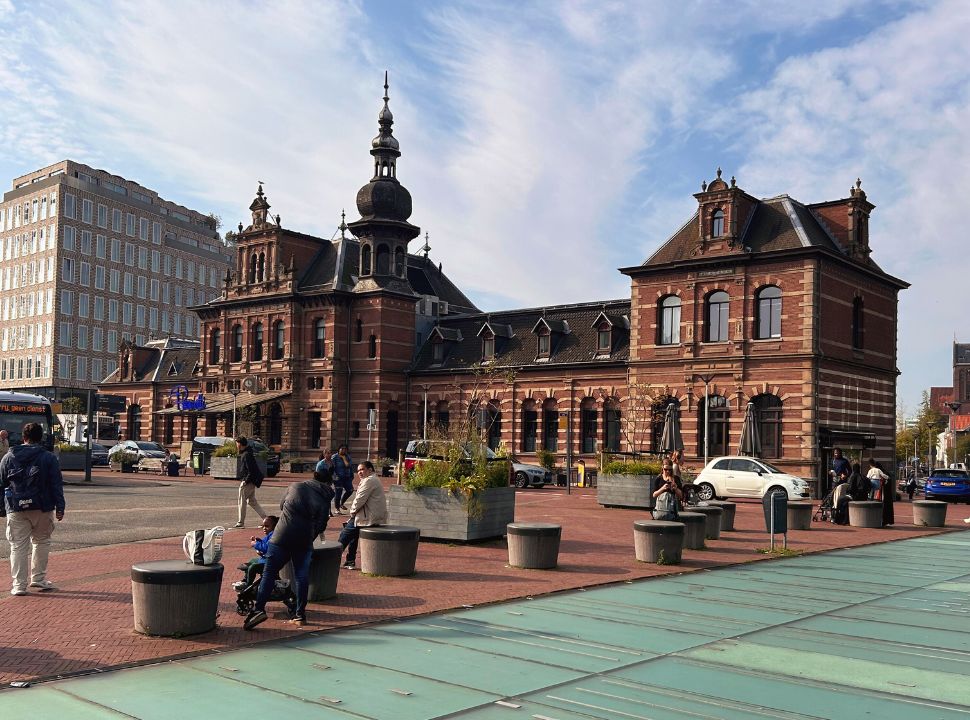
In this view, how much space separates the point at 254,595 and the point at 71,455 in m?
34.7

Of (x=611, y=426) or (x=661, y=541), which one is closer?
(x=661, y=541)

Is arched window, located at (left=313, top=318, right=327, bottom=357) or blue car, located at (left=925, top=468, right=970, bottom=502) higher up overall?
arched window, located at (left=313, top=318, right=327, bottom=357)

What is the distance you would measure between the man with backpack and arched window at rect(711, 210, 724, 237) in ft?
113

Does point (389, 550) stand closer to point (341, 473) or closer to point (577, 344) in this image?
point (341, 473)

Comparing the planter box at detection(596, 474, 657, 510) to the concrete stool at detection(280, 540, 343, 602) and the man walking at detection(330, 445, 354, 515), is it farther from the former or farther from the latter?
the concrete stool at detection(280, 540, 343, 602)

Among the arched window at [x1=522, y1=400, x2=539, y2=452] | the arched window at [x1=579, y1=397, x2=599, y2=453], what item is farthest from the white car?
the arched window at [x1=522, y1=400, x2=539, y2=452]

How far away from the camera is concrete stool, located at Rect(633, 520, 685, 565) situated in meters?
16.1

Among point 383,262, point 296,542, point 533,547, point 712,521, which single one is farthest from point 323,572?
point 383,262

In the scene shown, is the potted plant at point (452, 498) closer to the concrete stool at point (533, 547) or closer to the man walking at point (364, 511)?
the concrete stool at point (533, 547)

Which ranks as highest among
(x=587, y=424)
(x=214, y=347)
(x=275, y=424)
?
(x=214, y=347)

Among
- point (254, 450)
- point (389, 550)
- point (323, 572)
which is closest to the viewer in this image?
point (323, 572)

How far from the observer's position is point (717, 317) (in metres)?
42.3

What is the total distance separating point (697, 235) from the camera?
43.5 m

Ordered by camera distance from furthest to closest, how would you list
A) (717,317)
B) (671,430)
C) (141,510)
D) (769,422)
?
(717,317) < (769,422) < (671,430) < (141,510)
